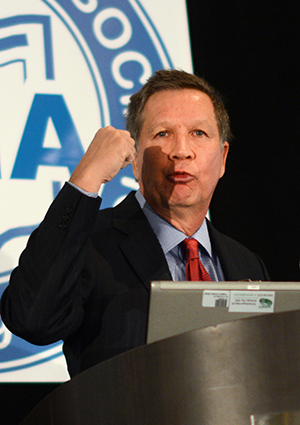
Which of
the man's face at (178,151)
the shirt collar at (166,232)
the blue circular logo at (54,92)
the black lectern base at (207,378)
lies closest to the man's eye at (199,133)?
the man's face at (178,151)

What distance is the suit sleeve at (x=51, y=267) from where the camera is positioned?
1.40 metres

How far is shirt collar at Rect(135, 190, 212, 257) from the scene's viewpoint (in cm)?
190

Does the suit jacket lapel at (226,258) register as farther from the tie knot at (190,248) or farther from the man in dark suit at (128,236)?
the tie knot at (190,248)

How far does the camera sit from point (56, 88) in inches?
103

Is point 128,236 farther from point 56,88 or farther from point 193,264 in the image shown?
point 56,88

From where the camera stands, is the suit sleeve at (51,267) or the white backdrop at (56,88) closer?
the suit sleeve at (51,267)

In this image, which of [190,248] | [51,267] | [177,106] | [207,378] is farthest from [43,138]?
[207,378]

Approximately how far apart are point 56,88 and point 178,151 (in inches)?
37.0

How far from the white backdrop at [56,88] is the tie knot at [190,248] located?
77 cm

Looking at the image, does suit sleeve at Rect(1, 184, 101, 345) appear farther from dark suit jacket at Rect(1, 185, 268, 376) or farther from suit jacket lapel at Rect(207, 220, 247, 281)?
suit jacket lapel at Rect(207, 220, 247, 281)

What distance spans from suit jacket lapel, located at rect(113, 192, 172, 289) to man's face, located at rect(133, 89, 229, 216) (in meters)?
0.13

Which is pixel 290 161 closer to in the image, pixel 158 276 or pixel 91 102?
pixel 91 102

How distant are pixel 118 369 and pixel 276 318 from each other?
23cm

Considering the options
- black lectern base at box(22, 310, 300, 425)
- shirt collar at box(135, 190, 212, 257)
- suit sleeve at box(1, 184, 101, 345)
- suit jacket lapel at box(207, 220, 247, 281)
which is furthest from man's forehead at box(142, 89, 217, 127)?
black lectern base at box(22, 310, 300, 425)
